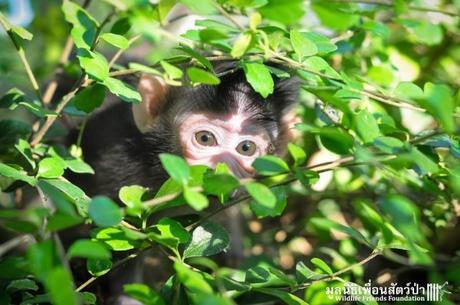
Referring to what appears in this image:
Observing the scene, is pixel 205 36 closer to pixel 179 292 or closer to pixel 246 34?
pixel 246 34

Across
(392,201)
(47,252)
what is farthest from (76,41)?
(392,201)

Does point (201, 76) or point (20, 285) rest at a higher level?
point (201, 76)

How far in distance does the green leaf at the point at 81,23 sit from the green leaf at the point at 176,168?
2.02ft

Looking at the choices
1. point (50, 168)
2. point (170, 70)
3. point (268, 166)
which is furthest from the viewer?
point (50, 168)

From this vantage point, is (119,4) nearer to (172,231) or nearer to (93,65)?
(93,65)

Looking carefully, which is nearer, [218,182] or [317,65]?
[218,182]

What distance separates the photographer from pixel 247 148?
2900 millimetres

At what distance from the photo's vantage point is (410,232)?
3.62 feet

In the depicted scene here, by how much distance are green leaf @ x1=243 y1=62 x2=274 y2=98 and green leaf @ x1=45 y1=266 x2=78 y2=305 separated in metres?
0.78

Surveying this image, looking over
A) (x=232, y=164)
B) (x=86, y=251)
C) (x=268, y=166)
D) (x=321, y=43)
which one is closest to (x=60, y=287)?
(x=86, y=251)

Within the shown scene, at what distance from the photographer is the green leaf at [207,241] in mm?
1615

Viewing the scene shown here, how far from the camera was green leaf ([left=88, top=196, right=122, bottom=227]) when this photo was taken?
Answer: 1129 millimetres

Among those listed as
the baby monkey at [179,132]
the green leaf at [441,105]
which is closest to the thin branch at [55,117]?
the baby monkey at [179,132]

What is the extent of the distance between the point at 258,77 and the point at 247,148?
131 centimetres
